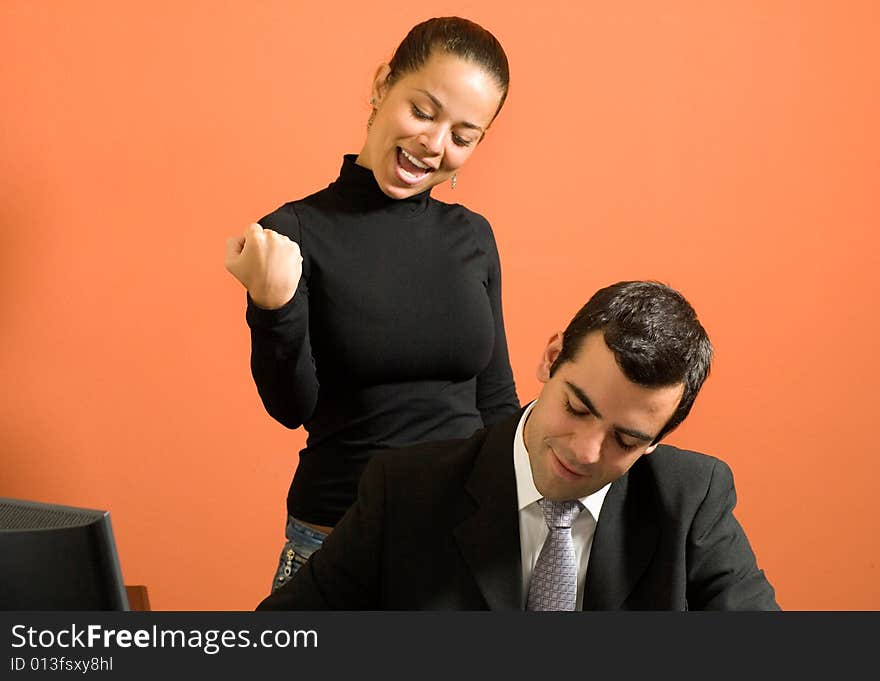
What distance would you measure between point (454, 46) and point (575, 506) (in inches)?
24.2

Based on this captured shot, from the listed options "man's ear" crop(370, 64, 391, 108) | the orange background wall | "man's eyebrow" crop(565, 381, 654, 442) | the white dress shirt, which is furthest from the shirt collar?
the orange background wall

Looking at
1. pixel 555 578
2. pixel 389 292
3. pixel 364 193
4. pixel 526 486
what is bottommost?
pixel 555 578

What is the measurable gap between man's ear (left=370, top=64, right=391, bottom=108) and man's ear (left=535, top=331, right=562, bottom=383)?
443 mm

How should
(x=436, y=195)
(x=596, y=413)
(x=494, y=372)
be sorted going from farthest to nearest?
(x=436, y=195) < (x=494, y=372) < (x=596, y=413)

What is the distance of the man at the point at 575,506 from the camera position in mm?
1276

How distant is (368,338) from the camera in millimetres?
1502

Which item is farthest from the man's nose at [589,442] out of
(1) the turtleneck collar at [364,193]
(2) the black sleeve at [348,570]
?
(1) the turtleneck collar at [364,193]

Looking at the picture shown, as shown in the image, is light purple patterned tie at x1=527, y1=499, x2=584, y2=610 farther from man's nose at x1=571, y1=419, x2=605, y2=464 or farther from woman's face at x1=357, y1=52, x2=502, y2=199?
woman's face at x1=357, y1=52, x2=502, y2=199

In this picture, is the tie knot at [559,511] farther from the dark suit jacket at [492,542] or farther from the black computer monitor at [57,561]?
the black computer monitor at [57,561]

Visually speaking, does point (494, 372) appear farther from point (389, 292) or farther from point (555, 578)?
point (555, 578)

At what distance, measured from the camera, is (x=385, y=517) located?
1346mm

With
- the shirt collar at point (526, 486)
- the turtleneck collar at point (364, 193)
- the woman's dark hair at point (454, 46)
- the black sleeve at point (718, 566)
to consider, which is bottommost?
the black sleeve at point (718, 566)

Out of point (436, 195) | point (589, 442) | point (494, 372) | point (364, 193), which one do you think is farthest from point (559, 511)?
point (436, 195)

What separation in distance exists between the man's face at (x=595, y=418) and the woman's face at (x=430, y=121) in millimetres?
380
